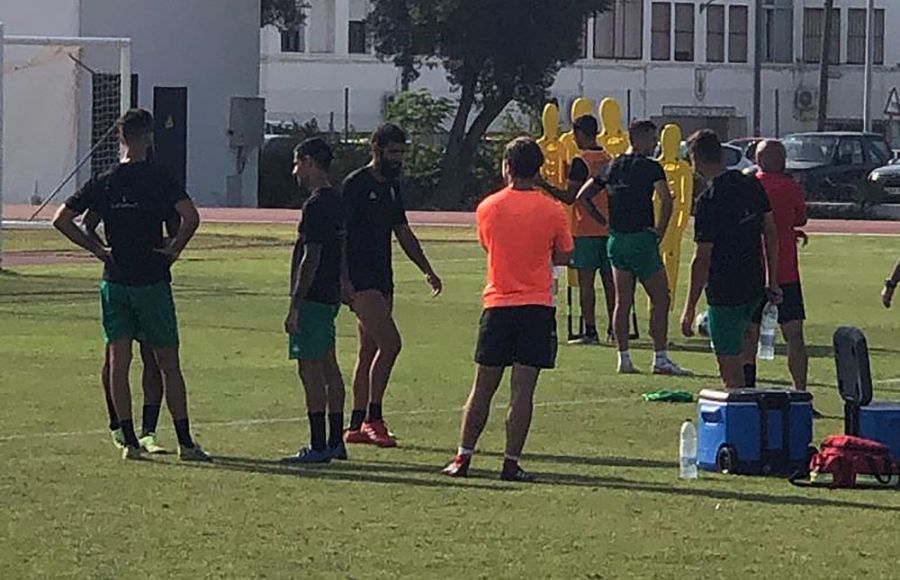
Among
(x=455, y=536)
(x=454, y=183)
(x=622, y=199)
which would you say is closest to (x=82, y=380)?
(x=622, y=199)

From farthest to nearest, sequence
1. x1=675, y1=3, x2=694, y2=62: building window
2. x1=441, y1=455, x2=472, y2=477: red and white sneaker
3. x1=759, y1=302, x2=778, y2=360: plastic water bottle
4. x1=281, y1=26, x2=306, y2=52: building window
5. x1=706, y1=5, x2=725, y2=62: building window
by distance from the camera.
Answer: x1=706, y1=5, x2=725, y2=62: building window < x1=675, y1=3, x2=694, y2=62: building window < x1=281, y1=26, x2=306, y2=52: building window < x1=759, y1=302, x2=778, y2=360: plastic water bottle < x1=441, y1=455, x2=472, y2=477: red and white sneaker

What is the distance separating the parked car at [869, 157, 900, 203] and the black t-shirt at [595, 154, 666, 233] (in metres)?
34.7

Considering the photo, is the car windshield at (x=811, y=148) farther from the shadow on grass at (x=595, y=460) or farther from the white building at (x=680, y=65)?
the shadow on grass at (x=595, y=460)

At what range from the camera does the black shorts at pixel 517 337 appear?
38.1 feet

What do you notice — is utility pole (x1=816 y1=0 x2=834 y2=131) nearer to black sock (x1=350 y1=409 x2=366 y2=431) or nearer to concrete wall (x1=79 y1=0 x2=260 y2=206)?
concrete wall (x1=79 y1=0 x2=260 y2=206)

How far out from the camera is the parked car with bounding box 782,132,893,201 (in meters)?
52.2

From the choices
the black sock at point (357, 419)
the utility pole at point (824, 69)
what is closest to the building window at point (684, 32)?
the utility pole at point (824, 69)

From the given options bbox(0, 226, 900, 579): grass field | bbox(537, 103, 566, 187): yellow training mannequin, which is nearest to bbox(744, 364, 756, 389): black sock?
bbox(0, 226, 900, 579): grass field

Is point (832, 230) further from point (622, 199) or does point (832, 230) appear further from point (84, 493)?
point (84, 493)

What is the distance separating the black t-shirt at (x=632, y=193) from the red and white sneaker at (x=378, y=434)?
191 inches

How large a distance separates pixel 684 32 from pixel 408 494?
3027 inches

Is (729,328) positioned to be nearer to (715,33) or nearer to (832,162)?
(832,162)

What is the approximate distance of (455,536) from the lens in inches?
390

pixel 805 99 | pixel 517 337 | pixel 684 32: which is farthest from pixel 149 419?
pixel 805 99
